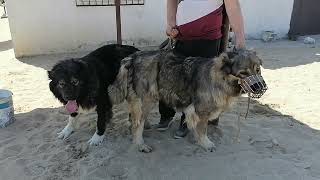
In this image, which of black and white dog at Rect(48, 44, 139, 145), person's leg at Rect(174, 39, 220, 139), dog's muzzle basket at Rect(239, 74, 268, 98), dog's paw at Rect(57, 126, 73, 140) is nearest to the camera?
dog's muzzle basket at Rect(239, 74, 268, 98)

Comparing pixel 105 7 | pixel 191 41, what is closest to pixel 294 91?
pixel 191 41

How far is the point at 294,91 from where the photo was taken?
6.59 m

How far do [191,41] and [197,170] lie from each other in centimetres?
143

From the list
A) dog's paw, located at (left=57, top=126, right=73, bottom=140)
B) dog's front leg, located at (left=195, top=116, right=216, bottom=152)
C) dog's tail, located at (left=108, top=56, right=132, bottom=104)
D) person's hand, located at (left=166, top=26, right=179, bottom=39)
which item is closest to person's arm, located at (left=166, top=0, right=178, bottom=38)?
person's hand, located at (left=166, top=26, right=179, bottom=39)

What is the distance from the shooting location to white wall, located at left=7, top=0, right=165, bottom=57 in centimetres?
861

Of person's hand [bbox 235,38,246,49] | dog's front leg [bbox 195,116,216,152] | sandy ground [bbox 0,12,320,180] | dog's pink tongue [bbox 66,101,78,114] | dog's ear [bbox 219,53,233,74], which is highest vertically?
person's hand [bbox 235,38,246,49]

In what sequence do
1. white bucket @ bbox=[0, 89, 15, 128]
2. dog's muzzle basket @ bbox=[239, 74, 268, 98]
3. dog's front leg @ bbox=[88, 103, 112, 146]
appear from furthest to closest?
white bucket @ bbox=[0, 89, 15, 128] → dog's front leg @ bbox=[88, 103, 112, 146] → dog's muzzle basket @ bbox=[239, 74, 268, 98]

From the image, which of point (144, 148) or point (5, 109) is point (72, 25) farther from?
point (144, 148)

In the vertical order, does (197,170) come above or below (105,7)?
below

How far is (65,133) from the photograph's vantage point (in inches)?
199

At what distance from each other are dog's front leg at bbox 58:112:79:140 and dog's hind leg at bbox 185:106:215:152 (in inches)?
59.2

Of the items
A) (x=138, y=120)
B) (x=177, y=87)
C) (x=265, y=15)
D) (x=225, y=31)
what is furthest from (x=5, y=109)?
(x=265, y=15)

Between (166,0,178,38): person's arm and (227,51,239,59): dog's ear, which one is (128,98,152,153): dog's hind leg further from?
(227,51,239,59): dog's ear

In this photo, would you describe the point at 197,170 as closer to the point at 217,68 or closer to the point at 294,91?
the point at 217,68
